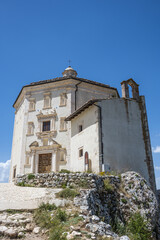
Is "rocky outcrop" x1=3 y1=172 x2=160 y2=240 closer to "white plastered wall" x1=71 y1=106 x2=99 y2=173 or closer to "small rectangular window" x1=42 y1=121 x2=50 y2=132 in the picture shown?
"white plastered wall" x1=71 y1=106 x2=99 y2=173

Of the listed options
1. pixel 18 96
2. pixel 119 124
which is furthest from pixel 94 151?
pixel 18 96

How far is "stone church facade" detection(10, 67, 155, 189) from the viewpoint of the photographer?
757 inches

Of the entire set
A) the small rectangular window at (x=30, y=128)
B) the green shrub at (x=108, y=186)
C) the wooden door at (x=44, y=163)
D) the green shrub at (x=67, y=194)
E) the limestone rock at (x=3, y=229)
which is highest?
the small rectangular window at (x=30, y=128)

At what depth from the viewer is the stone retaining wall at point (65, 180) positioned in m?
12.9

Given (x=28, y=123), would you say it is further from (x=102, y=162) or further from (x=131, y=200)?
(x=131, y=200)

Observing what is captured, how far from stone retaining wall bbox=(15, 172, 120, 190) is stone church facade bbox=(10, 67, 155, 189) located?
14.9 ft

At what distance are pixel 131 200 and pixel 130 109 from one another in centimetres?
923

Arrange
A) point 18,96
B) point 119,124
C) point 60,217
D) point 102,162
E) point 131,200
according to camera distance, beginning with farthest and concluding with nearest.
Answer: point 18,96 < point 119,124 < point 102,162 < point 131,200 < point 60,217

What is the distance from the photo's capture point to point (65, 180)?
13.4 meters

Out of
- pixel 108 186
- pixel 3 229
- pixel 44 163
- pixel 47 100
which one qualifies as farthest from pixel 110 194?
pixel 47 100

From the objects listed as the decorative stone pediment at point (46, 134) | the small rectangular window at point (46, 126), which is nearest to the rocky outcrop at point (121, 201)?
the decorative stone pediment at point (46, 134)

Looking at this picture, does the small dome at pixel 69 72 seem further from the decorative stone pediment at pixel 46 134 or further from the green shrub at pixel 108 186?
the green shrub at pixel 108 186

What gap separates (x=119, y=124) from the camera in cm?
2017

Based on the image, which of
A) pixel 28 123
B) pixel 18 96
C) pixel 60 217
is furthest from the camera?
pixel 18 96
